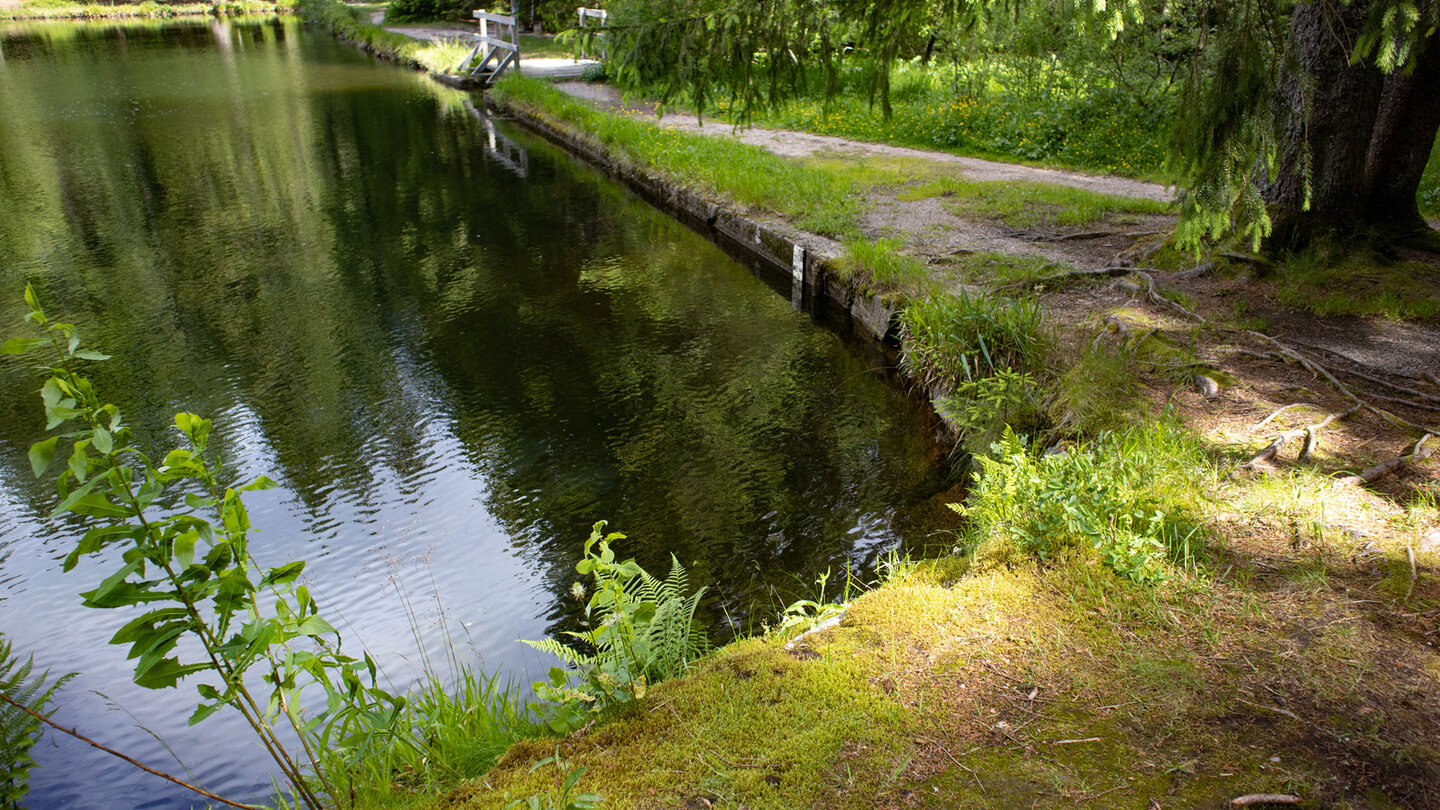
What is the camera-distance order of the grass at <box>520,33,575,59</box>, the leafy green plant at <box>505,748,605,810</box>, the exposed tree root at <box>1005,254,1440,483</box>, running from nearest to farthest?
1. the leafy green plant at <box>505,748,605,810</box>
2. the exposed tree root at <box>1005,254,1440,483</box>
3. the grass at <box>520,33,575,59</box>

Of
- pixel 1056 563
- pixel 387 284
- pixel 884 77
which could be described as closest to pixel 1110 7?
pixel 884 77

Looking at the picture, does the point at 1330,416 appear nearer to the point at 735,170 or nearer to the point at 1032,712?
the point at 1032,712

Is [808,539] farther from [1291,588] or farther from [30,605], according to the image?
[30,605]

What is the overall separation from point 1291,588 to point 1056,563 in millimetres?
798

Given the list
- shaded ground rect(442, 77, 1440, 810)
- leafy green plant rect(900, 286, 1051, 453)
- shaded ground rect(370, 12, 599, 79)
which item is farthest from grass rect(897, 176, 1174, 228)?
shaded ground rect(370, 12, 599, 79)

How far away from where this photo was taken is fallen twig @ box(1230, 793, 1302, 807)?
2279mm

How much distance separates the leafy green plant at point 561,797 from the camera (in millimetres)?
2127

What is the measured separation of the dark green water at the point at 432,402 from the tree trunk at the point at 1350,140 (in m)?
3.30

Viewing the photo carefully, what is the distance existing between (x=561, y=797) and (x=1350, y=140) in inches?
278

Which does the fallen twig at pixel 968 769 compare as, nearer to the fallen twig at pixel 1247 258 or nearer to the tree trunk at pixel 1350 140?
the tree trunk at pixel 1350 140

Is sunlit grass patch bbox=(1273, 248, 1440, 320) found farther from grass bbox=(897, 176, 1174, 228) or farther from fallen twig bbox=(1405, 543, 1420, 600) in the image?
fallen twig bbox=(1405, 543, 1420, 600)

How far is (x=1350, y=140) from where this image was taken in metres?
6.32

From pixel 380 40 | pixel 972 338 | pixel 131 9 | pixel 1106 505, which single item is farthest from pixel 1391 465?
pixel 131 9

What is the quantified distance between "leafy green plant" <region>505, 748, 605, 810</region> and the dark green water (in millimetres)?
1780
